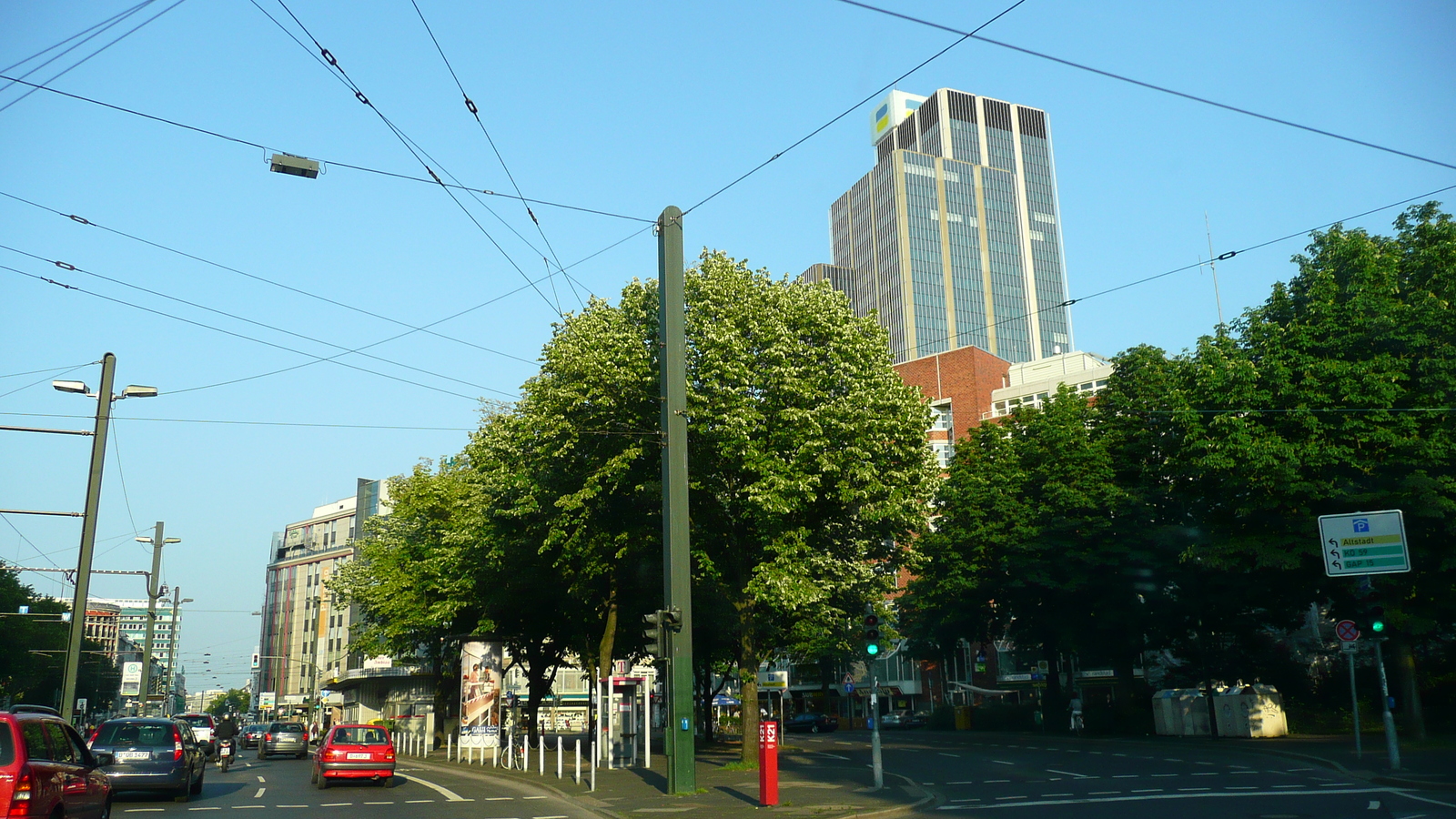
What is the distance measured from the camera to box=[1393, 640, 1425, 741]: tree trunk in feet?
99.7

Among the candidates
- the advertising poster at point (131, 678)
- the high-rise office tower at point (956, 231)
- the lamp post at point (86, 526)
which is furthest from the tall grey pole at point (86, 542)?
the high-rise office tower at point (956, 231)

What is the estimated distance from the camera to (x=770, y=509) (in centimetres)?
2419

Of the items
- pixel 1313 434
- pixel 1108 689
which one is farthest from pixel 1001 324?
pixel 1313 434

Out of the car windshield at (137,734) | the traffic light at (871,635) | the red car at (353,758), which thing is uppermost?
the traffic light at (871,635)

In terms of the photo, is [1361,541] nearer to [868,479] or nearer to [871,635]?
Answer: [868,479]

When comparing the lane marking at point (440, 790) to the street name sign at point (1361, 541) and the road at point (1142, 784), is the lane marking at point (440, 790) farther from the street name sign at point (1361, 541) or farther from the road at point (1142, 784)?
the street name sign at point (1361, 541)

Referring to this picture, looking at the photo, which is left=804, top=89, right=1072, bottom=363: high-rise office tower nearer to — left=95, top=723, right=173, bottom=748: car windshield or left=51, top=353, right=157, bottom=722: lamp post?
left=51, top=353, right=157, bottom=722: lamp post

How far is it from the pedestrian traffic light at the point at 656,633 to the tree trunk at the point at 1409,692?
77.0ft

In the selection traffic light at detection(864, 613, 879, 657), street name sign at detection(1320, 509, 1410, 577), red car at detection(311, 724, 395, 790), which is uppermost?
street name sign at detection(1320, 509, 1410, 577)

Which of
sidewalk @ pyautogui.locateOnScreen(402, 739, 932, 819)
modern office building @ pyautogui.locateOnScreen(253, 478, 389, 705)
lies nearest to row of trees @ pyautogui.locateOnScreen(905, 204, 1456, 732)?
sidewalk @ pyautogui.locateOnScreen(402, 739, 932, 819)

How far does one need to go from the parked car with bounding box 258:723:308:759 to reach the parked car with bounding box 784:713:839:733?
3082cm

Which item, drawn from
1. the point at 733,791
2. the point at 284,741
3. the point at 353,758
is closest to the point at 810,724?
the point at 284,741

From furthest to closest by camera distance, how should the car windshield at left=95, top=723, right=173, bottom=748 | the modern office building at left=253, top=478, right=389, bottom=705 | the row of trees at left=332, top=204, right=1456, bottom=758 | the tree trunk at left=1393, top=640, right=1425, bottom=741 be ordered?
the modern office building at left=253, top=478, right=389, bottom=705 < the tree trunk at left=1393, top=640, right=1425, bottom=741 < the row of trees at left=332, top=204, right=1456, bottom=758 < the car windshield at left=95, top=723, right=173, bottom=748

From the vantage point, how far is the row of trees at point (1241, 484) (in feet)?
97.7
